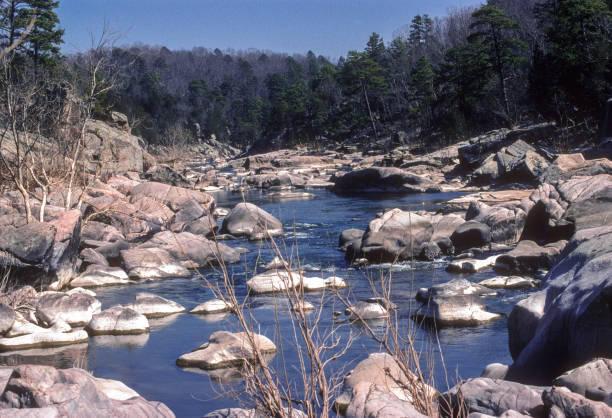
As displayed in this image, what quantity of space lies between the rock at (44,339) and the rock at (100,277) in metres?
3.40

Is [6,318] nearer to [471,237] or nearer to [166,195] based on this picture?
[471,237]

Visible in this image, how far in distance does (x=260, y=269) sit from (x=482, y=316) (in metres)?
5.51

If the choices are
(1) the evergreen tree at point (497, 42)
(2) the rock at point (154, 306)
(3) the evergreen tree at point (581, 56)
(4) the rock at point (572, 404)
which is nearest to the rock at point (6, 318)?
(2) the rock at point (154, 306)

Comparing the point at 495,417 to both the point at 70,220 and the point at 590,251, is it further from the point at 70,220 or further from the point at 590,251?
the point at 70,220

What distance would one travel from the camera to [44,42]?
137 feet

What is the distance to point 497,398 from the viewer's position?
505 cm

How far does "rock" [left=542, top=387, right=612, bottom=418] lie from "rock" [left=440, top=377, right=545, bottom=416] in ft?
0.43

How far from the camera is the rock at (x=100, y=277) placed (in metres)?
11.9

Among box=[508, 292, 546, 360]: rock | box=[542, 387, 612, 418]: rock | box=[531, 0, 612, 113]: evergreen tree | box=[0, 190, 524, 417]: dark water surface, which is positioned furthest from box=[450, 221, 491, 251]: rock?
box=[531, 0, 612, 113]: evergreen tree

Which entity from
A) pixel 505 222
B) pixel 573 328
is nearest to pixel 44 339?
pixel 573 328

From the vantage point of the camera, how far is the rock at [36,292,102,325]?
29.9 ft

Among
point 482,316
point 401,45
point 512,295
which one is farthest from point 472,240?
point 401,45

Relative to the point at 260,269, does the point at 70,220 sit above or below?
above

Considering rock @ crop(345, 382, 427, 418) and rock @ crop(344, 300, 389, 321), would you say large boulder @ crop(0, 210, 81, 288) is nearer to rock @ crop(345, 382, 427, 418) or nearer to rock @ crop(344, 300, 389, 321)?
rock @ crop(344, 300, 389, 321)
